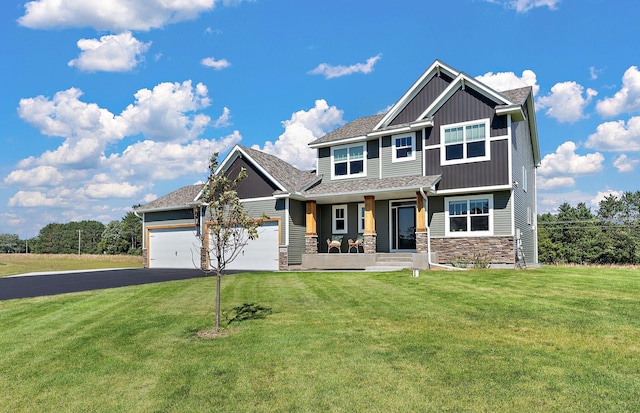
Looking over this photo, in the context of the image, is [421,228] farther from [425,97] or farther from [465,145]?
[425,97]

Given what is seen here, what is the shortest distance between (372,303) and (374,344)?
3.02m

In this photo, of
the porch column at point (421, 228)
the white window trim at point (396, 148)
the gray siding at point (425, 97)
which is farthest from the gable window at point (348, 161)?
Result: the porch column at point (421, 228)

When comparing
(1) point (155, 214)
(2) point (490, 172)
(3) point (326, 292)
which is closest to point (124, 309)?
(3) point (326, 292)

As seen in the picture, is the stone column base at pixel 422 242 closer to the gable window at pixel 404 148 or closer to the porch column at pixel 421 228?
the porch column at pixel 421 228

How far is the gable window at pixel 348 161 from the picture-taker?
69.6 feet

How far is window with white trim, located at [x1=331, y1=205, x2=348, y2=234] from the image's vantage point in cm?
2133

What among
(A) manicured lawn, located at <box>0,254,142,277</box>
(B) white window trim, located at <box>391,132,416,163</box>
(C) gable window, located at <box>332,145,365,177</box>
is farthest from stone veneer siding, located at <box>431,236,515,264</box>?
(A) manicured lawn, located at <box>0,254,142,277</box>

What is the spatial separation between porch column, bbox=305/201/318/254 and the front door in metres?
3.90

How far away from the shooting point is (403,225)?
19.9m

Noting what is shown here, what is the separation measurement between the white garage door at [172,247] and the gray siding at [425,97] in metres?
14.0

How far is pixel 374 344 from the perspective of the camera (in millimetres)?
6203

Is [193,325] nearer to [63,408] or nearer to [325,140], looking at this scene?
[63,408]

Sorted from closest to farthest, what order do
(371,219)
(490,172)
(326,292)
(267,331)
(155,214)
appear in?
(267,331) → (326,292) → (490,172) → (371,219) → (155,214)

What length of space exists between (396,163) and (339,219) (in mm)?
4221
